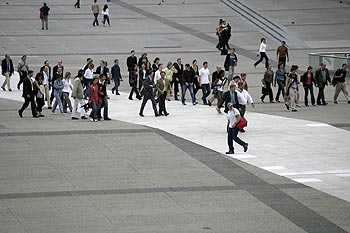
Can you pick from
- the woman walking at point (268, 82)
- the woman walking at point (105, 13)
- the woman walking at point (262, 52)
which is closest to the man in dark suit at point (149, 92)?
the woman walking at point (268, 82)

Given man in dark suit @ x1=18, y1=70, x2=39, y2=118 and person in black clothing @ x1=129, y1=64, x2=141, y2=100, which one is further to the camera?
person in black clothing @ x1=129, y1=64, x2=141, y2=100

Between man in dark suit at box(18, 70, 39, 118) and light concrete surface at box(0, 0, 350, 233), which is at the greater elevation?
man in dark suit at box(18, 70, 39, 118)

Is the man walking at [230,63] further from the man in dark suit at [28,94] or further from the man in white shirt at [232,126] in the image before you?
the man in white shirt at [232,126]

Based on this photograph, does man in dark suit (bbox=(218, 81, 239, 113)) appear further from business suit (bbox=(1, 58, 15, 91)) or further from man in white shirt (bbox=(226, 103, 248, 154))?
business suit (bbox=(1, 58, 15, 91))

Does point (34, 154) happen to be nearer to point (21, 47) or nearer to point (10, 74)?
point (10, 74)

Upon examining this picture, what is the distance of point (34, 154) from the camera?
24109 mm

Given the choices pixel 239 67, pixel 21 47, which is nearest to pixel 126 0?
pixel 21 47

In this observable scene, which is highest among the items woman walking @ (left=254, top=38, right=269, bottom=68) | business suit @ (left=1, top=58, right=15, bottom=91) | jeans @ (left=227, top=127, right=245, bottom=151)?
woman walking @ (left=254, top=38, right=269, bottom=68)

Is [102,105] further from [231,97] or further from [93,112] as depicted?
[231,97]

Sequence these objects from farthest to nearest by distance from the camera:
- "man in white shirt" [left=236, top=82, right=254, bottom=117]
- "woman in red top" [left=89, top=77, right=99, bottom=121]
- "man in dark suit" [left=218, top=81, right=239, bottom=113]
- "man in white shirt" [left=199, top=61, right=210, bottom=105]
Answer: "man in white shirt" [left=199, top=61, right=210, bottom=105] → "woman in red top" [left=89, top=77, right=99, bottom=121] → "man in white shirt" [left=236, top=82, right=254, bottom=117] → "man in dark suit" [left=218, top=81, right=239, bottom=113]

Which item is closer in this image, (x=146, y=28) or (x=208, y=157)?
(x=208, y=157)

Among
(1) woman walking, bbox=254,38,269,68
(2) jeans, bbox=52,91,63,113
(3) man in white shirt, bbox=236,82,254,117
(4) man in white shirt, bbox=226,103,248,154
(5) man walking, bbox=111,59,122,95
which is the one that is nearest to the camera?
(4) man in white shirt, bbox=226,103,248,154

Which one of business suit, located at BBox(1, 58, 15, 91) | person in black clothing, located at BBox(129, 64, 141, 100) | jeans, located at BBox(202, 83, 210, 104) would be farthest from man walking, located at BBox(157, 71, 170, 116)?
business suit, located at BBox(1, 58, 15, 91)

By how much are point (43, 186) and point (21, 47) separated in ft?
91.7
